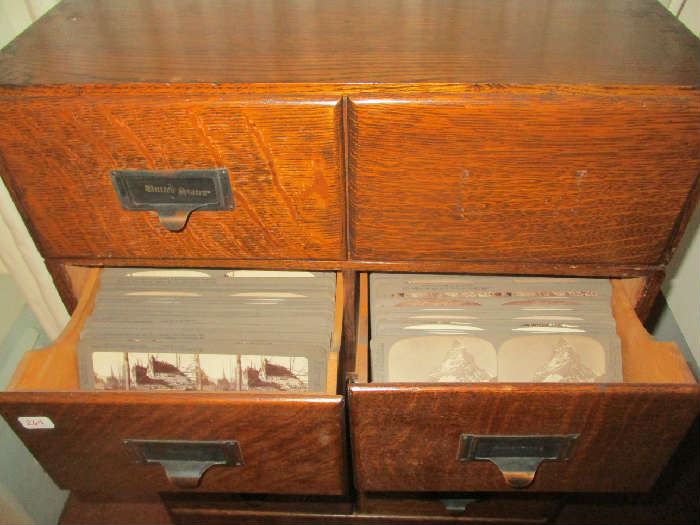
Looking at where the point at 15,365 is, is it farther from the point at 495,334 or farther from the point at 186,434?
the point at 495,334

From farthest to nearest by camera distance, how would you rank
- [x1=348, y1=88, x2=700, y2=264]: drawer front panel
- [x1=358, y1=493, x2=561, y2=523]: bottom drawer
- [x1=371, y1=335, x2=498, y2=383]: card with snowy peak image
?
[x1=358, y1=493, x2=561, y2=523]: bottom drawer → [x1=371, y1=335, x2=498, y2=383]: card with snowy peak image → [x1=348, y1=88, x2=700, y2=264]: drawer front panel

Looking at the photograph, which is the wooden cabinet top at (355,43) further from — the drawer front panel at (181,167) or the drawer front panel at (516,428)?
the drawer front panel at (516,428)

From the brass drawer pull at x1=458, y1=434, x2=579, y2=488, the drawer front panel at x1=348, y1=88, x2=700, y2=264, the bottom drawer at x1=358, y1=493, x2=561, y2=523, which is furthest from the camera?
the bottom drawer at x1=358, y1=493, x2=561, y2=523

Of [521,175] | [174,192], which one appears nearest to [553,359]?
[521,175]

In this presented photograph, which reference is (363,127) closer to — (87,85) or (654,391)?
(87,85)

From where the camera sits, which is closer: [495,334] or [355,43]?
[355,43]

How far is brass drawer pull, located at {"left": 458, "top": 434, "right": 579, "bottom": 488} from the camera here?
65cm

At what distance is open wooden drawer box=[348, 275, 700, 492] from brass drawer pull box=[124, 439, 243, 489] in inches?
6.0

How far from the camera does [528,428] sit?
2.10ft

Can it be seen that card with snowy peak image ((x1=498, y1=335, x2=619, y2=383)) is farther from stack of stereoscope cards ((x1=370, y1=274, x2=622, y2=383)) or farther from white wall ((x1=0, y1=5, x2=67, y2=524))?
white wall ((x1=0, y1=5, x2=67, y2=524))

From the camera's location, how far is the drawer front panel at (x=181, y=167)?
56 cm

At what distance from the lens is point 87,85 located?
0.56 m

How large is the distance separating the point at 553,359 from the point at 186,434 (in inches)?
18.7

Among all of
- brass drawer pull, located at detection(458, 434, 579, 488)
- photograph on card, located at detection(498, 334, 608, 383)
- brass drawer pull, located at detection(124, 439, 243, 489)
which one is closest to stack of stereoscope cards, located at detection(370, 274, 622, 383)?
photograph on card, located at detection(498, 334, 608, 383)
